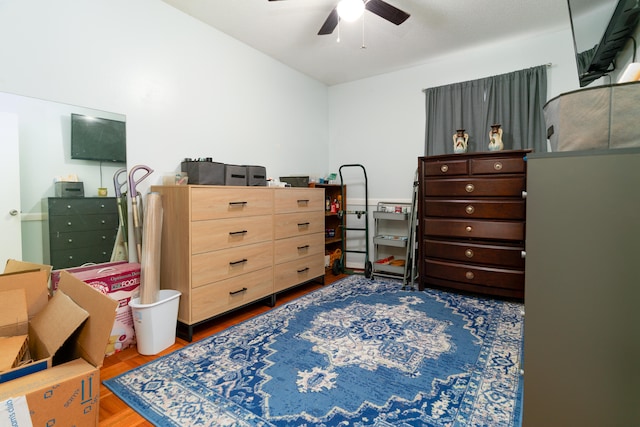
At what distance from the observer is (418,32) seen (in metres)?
2.76

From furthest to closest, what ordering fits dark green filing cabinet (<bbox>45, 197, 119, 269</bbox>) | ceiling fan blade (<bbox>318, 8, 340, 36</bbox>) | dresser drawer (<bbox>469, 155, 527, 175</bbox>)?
dresser drawer (<bbox>469, 155, 527, 175</bbox>) → ceiling fan blade (<bbox>318, 8, 340, 36</bbox>) → dark green filing cabinet (<bbox>45, 197, 119, 269</bbox>)

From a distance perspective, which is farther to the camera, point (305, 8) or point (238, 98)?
point (238, 98)

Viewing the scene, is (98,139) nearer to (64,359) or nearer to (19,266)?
(19,266)

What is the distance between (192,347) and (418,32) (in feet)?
10.3

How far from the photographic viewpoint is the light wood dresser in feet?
6.64

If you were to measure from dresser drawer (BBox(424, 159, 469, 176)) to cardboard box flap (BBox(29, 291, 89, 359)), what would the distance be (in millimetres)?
2751

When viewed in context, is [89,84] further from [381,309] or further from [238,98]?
[381,309]

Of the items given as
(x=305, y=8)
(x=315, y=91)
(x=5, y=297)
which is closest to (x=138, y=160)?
(x=5, y=297)

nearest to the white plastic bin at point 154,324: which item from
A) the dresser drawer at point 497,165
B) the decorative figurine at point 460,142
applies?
the dresser drawer at point 497,165

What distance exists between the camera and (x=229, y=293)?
2.26m

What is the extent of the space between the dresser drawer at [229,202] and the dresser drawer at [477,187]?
61.2 inches

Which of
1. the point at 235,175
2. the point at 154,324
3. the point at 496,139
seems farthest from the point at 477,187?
the point at 154,324

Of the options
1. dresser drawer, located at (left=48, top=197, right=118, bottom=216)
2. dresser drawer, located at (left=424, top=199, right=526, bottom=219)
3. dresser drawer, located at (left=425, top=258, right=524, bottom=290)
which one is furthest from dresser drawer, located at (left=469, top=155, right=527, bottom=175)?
dresser drawer, located at (left=48, top=197, right=118, bottom=216)

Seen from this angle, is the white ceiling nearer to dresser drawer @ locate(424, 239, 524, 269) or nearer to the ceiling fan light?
the ceiling fan light
